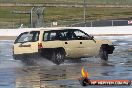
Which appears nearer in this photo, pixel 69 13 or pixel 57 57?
pixel 57 57

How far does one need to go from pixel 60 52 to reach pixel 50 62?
723 mm

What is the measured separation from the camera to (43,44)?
21469 millimetres

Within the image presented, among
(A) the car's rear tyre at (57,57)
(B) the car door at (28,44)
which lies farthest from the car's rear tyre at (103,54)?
(B) the car door at (28,44)

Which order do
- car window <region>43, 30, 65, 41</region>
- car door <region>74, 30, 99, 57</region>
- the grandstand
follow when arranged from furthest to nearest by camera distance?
the grandstand
car door <region>74, 30, 99, 57</region>
car window <region>43, 30, 65, 41</region>

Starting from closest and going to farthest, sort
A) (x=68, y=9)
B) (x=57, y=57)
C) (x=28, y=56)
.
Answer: (x=57, y=57) → (x=28, y=56) → (x=68, y=9)

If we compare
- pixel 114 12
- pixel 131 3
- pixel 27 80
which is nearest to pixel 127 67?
pixel 27 80

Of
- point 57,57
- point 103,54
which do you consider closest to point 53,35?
point 57,57

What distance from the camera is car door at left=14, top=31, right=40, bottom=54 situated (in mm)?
→ 21656

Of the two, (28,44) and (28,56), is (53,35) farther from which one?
(28,56)

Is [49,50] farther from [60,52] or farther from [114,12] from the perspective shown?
[114,12]

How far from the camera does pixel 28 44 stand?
2173 centimetres

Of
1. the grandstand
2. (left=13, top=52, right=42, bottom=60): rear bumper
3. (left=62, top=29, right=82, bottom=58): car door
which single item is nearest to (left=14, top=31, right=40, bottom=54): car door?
(left=13, top=52, right=42, bottom=60): rear bumper

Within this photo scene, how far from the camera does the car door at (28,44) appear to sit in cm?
2166

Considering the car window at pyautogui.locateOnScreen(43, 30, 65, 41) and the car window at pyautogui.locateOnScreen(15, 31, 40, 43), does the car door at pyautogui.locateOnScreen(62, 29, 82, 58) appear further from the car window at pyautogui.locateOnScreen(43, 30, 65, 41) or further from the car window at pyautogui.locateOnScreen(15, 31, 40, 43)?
the car window at pyautogui.locateOnScreen(15, 31, 40, 43)
